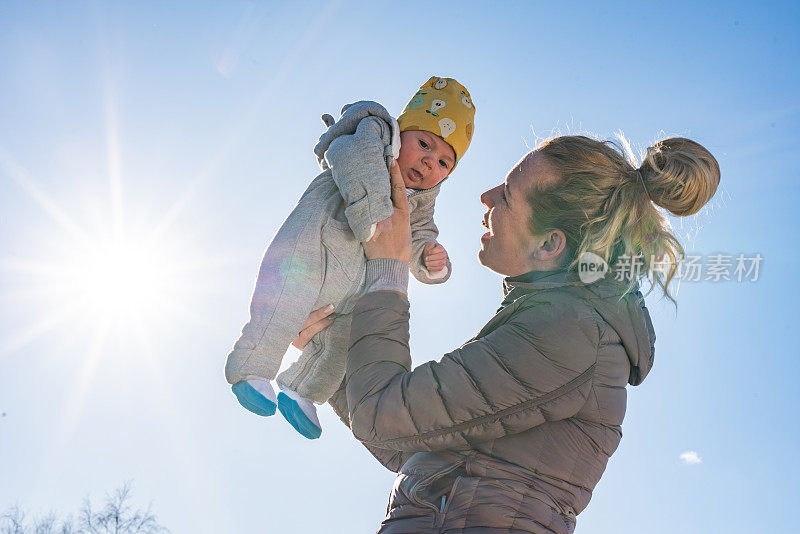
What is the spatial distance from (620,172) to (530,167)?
32 centimetres

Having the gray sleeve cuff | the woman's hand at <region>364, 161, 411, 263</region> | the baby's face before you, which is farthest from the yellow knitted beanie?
the gray sleeve cuff

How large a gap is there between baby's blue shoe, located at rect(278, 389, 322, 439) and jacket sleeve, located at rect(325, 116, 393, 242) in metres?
0.74

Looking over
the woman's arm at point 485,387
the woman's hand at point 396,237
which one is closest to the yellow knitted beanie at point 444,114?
the woman's hand at point 396,237

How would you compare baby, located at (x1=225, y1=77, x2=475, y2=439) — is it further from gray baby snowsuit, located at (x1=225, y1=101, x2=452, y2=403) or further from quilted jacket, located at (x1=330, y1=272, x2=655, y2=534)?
quilted jacket, located at (x1=330, y1=272, x2=655, y2=534)

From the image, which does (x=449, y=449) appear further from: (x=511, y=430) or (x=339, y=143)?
(x=339, y=143)

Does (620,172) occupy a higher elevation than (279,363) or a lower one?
higher

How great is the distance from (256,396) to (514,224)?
4.02ft

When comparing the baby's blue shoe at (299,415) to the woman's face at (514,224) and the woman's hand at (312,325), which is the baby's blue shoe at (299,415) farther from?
the woman's face at (514,224)

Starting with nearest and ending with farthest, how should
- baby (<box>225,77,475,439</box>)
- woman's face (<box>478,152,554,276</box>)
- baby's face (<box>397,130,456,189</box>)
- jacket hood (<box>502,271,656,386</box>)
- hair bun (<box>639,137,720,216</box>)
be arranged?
jacket hood (<box>502,271,656,386</box>) < hair bun (<box>639,137,720,216</box>) < woman's face (<box>478,152,554,276</box>) < baby (<box>225,77,475,439</box>) < baby's face (<box>397,130,456,189</box>)

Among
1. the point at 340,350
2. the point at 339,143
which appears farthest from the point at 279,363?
the point at 339,143

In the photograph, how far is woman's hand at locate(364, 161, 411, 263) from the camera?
8.82ft

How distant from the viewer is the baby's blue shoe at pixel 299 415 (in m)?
2.99

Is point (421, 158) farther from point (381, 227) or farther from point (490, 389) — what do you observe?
point (490, 389)

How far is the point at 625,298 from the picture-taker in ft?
7.70
